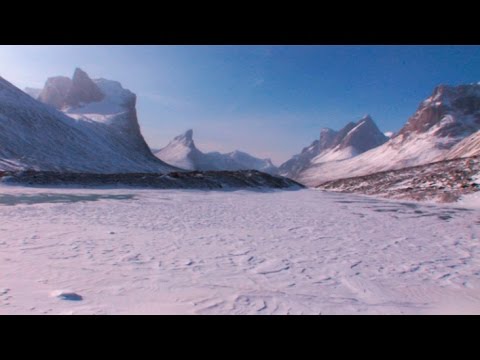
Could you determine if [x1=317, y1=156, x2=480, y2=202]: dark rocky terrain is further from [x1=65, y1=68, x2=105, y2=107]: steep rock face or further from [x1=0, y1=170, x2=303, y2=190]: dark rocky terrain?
[x1=65, y1=68, x2=105, y2=107]: steep rock face


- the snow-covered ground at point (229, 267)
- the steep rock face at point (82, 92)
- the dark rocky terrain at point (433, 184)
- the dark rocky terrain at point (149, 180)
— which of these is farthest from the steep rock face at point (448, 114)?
the steep rock face at point (82, 92)

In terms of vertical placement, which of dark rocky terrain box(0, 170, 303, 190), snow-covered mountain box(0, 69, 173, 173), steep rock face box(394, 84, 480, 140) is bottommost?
dark rocky terrain box(0, 170, 303, 190)

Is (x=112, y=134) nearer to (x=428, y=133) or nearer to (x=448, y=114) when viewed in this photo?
(x=428, y=133)

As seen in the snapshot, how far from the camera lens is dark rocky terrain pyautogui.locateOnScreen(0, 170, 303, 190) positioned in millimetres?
24006

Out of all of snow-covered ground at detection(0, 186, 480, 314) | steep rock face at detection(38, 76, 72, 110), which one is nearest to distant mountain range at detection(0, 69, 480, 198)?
steep rock face at detection(38, 76, 72, 110)

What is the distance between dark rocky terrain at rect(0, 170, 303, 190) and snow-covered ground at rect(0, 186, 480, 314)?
15266 millimetres

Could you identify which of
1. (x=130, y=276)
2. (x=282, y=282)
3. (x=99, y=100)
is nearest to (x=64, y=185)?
(x=130, y=276)

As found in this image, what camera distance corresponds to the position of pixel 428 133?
15288cm

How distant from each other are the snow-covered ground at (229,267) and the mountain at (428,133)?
139 metres

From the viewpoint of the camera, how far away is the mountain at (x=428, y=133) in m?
136

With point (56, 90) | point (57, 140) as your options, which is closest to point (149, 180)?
point (57, 140)

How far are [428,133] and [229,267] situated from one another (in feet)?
612

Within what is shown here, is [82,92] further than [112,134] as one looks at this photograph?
Yes

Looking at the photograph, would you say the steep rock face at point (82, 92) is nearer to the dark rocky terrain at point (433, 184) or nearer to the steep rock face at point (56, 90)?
the steep rock face at point (56, 90)
